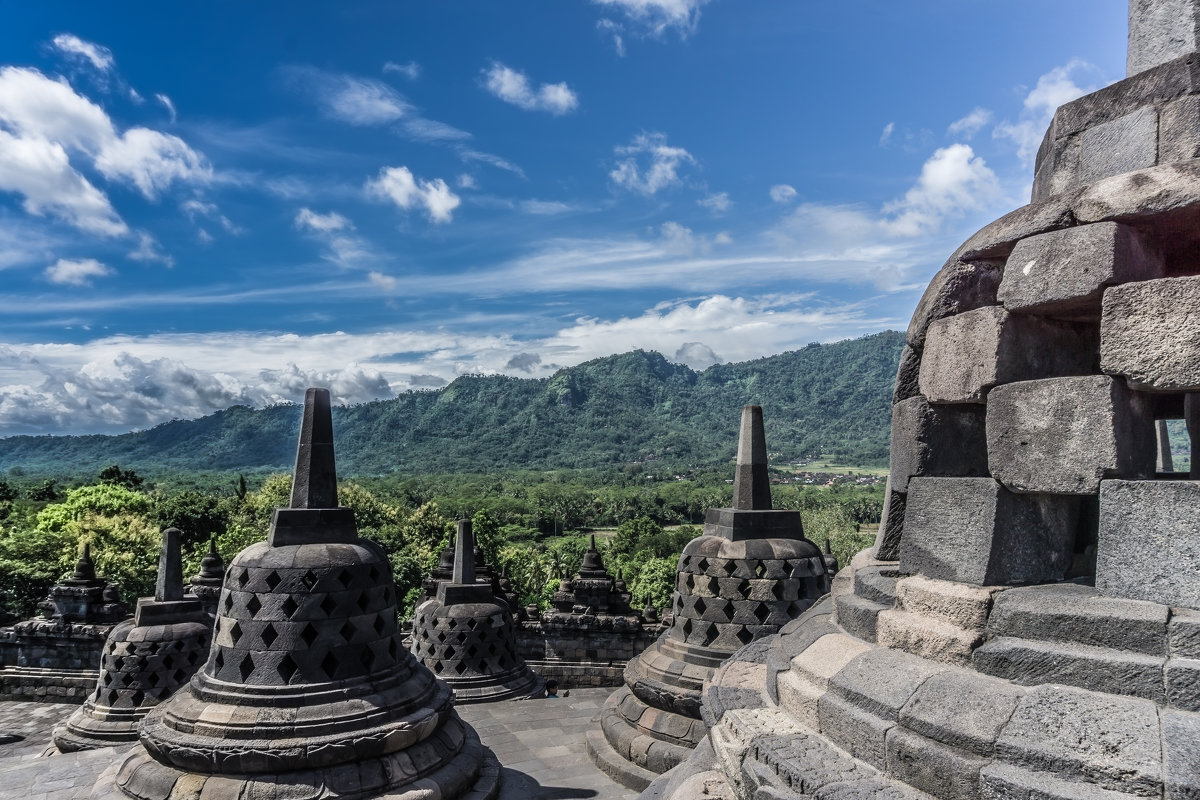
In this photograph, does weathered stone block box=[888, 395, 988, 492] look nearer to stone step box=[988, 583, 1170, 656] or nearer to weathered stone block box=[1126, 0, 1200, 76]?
stone step box=[988, 583, 1170, 656]

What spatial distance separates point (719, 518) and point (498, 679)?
195 inches

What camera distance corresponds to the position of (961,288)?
3.66m

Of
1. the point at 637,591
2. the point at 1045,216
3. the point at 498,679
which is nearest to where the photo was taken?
the point at 1045,216

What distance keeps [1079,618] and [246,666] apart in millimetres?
6016

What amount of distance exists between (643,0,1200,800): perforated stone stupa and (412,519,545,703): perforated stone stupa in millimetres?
7332

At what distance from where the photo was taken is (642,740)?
774 centimetres

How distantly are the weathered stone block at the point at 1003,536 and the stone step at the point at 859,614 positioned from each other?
1.27 feet

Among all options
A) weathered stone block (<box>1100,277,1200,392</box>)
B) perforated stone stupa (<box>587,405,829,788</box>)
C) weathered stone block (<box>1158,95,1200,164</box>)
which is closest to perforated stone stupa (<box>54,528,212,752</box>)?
perforated stone stupa (<box>587,405,829,788</box>)

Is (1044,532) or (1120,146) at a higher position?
(1120,146)

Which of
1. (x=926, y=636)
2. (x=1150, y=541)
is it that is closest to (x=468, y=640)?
(x=926, y=636)

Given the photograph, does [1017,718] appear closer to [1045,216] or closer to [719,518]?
[1045,216]

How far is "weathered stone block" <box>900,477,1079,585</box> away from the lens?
3311mm

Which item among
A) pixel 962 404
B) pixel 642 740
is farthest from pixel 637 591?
pixel 962 404

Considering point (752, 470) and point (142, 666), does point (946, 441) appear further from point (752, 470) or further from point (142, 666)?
point (142, 666)
